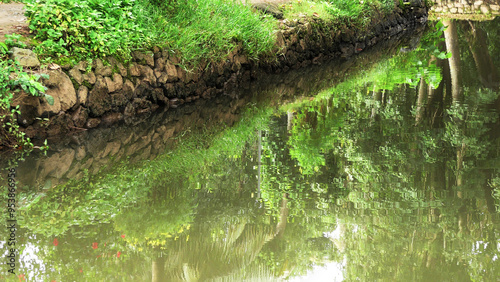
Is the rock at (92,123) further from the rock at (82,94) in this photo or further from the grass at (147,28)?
the grass at (147,28)

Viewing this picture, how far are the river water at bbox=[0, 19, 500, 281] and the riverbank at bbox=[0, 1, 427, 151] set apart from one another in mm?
270

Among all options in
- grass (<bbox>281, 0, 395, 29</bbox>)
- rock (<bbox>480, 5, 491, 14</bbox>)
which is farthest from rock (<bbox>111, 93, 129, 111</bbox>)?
rock (<bbox>480, 5, 491, 14</bbox>)

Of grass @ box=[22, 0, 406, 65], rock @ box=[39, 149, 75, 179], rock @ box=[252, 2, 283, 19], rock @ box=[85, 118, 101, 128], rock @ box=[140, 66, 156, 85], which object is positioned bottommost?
rock @ box=[39, 149, 75, 179]

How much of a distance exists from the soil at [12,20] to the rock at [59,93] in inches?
28.0

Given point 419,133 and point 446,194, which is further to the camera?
point 419,133

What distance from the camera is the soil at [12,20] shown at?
674 cm

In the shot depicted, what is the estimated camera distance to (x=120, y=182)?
5.21 m

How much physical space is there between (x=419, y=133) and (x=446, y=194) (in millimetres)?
2153

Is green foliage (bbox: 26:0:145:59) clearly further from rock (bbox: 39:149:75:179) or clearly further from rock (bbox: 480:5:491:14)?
rock (bbox: 480:5:491:14)

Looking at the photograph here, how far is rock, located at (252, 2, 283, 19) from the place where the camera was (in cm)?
1206

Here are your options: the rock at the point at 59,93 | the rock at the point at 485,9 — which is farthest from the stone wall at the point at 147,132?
the rock at the point at 485,9

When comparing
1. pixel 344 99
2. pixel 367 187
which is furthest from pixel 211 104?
pixel 367 187

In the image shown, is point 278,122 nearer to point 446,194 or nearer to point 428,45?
point 446,194

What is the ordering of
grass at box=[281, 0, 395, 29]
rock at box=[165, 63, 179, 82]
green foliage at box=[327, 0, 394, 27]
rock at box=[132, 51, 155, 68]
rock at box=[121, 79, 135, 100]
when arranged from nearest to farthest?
rock at box=[121, 79, 135, 100]
rock at box=[132, 51, 155, 68]
rock at box=[165, 63, 179, 82]
grass at box=[281, 0, 395, 29]
green foliage at box=[327, 0, 394, 27]
